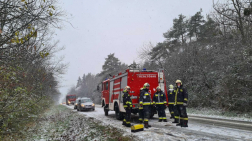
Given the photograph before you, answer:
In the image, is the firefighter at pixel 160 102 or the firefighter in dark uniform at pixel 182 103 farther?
the firefighter at pixel 160 102

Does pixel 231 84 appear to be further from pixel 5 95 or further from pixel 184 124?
pixel 5 95

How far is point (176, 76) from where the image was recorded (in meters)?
22.6

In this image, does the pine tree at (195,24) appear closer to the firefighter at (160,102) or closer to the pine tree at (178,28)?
the pine tree at (178,28)

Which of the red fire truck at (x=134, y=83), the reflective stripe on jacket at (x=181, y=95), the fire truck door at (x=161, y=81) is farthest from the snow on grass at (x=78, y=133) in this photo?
the fire truck door at (x=161, y=81)

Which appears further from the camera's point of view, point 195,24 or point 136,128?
point 195,24

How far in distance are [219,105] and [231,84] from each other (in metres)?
2.51

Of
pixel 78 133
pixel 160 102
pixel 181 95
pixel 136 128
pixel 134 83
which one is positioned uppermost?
pixel 134 83

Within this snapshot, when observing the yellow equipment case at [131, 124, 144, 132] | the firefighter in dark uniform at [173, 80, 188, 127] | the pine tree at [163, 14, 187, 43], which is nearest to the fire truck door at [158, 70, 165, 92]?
the firefighter in dark uniform at [173, 80, 188, 127]

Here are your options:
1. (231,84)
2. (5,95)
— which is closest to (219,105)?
(231,84)

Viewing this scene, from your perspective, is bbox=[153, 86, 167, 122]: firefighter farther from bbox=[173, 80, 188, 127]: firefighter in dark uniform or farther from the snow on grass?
the snow on grass

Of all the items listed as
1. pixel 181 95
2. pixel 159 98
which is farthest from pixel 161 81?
pixel 181 95

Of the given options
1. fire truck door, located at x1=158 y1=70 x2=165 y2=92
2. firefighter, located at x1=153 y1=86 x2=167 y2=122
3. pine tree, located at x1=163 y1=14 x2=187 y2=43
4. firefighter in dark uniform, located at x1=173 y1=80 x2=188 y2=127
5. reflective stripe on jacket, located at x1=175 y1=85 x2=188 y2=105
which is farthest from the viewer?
pine tree, located at x1=163 y1=14 x2=187 y2=43

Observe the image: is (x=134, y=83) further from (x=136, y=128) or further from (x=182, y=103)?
(x=136, y=128)

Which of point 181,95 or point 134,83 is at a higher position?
point 134,83
